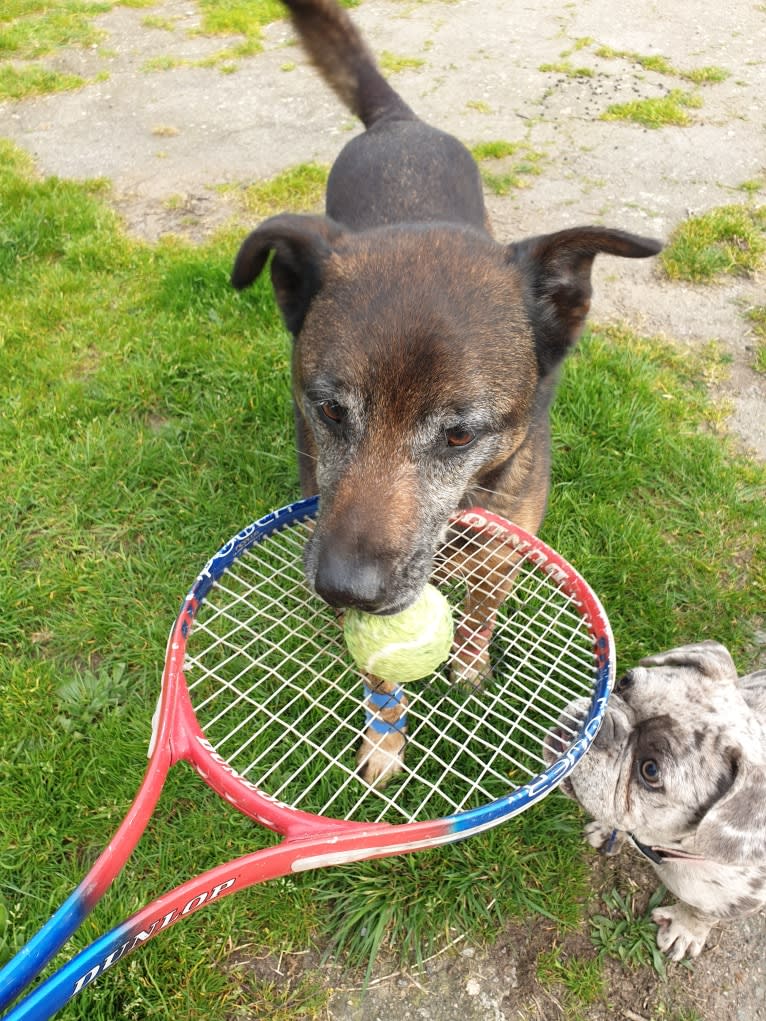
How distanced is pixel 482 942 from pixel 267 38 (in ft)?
39.6

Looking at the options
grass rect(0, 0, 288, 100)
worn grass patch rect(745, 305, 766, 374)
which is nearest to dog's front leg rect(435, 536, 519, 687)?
worn grass patch rect(745, 305, 766, 374)

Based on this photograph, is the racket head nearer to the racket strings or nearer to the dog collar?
the racket strings

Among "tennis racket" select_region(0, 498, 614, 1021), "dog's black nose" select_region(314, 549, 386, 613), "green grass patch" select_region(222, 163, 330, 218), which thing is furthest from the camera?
"green grass patch" select_region(222, 163, 330, 218)

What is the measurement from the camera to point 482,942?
2.93 m

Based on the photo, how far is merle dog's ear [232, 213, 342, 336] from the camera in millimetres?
2789

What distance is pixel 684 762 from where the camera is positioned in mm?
2486

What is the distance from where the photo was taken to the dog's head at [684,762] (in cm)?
231

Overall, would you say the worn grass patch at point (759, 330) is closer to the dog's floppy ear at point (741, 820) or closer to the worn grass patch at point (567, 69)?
the dog's floppy ear at point (741, 820)

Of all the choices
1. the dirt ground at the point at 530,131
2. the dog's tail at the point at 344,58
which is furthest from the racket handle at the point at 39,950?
the dog's tail at the point at 344,58

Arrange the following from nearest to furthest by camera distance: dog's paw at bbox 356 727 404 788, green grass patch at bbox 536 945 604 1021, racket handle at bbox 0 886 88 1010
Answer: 1. racket handle at bbox 0 886 88 1010
2. green grass patch at bbox 536 945 604 1021
3. dog's paw at bbox 356 727 404 788

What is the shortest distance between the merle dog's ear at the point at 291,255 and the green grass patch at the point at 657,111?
273 inches

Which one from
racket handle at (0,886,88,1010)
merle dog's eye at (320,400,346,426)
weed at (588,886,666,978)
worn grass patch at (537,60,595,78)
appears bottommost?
weed at (588,886,666,978)

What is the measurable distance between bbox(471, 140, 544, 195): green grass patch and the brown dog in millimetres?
4676

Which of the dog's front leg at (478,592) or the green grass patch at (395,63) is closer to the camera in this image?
the dog's front leg at (478,592)
